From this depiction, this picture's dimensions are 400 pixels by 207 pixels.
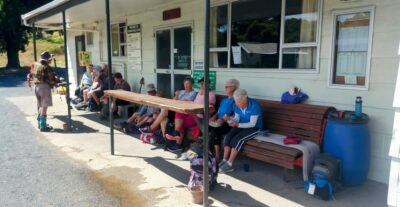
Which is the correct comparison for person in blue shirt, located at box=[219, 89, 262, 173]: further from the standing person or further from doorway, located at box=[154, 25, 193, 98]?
the standing person

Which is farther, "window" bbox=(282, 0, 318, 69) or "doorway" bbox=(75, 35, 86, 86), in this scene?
"doorway" bbox=(75, 35, 86, 86)

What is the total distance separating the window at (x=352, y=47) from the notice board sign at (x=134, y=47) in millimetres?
4977

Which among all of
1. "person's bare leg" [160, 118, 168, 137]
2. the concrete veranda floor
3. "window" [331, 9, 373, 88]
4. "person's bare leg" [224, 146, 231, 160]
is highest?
"window" [331, 9, 373, 88]

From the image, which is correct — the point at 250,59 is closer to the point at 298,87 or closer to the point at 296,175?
the point at 298,87

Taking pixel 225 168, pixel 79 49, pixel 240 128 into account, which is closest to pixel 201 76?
pixel 240 128

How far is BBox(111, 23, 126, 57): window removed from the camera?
8.53 metres

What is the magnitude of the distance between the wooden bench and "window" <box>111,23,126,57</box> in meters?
5.34

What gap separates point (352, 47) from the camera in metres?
3.79

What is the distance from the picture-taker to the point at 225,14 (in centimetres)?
545

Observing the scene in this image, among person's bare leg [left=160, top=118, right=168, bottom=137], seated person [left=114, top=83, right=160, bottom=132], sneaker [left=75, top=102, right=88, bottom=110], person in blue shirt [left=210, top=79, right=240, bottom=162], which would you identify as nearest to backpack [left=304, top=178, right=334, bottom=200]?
person in blue shirt [left=210, top=79, right=240, bottom=162]

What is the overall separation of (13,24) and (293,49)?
20987 mm

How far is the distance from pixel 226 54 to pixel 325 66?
1.87 m

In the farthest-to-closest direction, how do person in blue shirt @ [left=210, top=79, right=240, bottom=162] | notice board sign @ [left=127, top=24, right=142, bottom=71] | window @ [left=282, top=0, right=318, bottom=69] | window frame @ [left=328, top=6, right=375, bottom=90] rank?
notice board sign @ [left=127, top=24, right=142, bottom=71]
person in blue shirt @ [left=210, top=79, right=240, bottom=162]
window @ [left=282, top=0, right=318, bottom=69]
window frame @ [left=328, top=6, right=375, bottom=90]

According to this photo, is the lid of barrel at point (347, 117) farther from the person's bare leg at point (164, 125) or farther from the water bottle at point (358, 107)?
the person's bare leg at point (164, 125)
